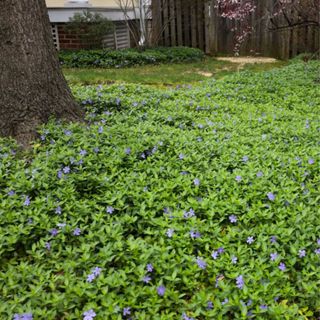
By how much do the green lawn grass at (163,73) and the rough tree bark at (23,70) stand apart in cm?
423

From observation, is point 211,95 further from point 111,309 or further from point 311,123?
point 111,309

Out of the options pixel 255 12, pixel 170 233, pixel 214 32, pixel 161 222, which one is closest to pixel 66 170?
pixel 161 222

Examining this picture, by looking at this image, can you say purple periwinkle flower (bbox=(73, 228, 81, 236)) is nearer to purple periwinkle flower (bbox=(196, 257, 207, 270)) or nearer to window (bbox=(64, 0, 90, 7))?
purple periwinkle flower (bbox=(196, 257, 207, 270))

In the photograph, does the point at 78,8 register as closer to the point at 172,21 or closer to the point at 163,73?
the point at 172,21

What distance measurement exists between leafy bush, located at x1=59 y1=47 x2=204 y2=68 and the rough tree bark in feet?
22.7

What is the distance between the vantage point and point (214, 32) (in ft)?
44.7

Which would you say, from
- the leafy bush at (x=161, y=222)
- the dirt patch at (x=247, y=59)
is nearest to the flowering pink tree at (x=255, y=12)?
the dirt patch at (x=247, y=59)

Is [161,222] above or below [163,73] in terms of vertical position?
below

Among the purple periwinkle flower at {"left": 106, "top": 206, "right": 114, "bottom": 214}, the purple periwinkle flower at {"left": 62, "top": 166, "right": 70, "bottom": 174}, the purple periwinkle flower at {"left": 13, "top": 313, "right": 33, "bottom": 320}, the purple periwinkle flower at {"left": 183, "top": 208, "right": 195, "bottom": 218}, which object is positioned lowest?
the purple periwinkle flower at {"left": 13, "top": 313, "right": 33, "bottom": 320}

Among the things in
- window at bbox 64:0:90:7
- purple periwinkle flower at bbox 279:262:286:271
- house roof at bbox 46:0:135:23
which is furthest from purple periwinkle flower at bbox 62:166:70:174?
window at bbox 64:0:90:7

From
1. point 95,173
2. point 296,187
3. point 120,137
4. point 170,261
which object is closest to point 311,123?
point 296,187

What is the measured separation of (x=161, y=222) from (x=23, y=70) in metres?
2.24

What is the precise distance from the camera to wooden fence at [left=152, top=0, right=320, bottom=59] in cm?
1205

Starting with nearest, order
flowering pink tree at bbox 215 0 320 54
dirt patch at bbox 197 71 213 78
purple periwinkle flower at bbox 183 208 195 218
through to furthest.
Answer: purple periwinkle flower at bbox 183 208 195 218 < dirt patch at bbox 197 71 213 78 < flowering pink tree at bbox 215 0 320 54
